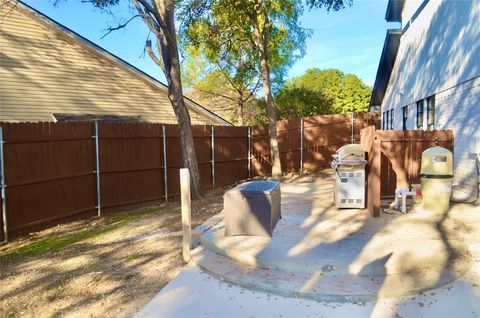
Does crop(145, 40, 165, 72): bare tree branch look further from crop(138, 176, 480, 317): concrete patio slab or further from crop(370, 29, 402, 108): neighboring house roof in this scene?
crop(370, 29, 402, 108): neighboring house roof

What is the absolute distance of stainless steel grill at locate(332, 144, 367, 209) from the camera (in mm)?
7785

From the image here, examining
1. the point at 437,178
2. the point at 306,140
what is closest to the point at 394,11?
the point at 306,140

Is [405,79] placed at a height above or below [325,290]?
above

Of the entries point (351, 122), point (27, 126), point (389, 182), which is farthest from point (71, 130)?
point (351, 122)

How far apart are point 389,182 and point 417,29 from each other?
683cm

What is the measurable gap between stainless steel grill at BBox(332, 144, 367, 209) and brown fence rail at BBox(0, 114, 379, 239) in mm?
5681

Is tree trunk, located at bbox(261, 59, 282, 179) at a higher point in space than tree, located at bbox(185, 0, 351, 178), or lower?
lower

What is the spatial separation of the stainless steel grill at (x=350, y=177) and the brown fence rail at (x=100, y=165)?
568cm

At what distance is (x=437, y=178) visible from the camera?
7.65 meters

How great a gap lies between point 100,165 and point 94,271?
5.01 m

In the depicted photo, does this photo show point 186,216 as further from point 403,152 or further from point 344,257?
point 403,152

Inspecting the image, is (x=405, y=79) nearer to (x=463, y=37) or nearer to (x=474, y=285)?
(x=463, y=37)

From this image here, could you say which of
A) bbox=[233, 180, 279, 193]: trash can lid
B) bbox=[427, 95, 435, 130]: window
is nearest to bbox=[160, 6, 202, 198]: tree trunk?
bbox=[233, 180, 279, 193]: trash can lid

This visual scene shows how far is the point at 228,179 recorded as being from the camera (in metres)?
15.1
